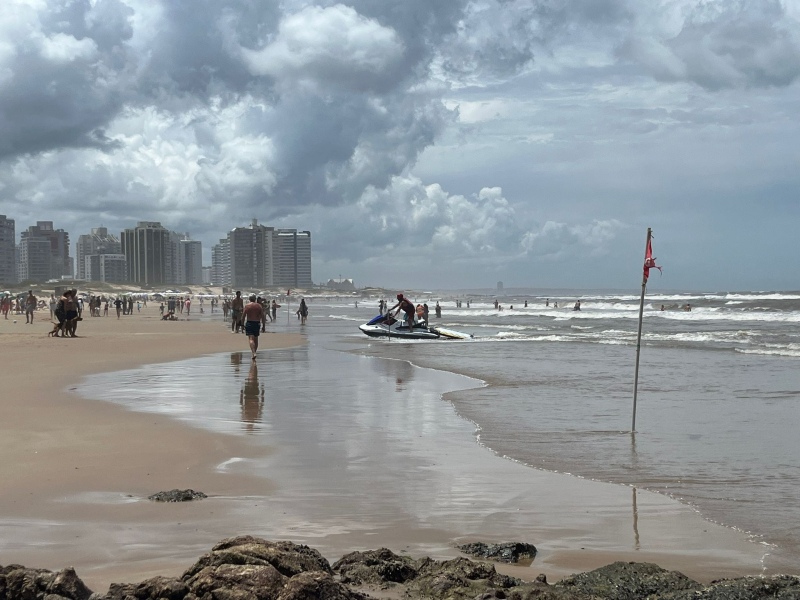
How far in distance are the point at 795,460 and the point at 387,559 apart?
5823 mm

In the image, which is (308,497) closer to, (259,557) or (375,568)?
(375,568)

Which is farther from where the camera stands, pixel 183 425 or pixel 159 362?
pixel 159 362

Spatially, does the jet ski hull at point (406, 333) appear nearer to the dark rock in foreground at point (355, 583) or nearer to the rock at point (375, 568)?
the rock at point (375, 568)

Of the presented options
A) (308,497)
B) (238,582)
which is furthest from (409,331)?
(238,582)

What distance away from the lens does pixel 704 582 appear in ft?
15.2

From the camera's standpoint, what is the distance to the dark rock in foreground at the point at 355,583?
372 cm

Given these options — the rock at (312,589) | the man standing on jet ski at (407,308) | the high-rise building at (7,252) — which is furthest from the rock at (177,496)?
the high-rise building at (7,252)

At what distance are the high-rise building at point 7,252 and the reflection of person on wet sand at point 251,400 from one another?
18355cm

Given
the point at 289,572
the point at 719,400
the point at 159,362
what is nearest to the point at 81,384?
the point at 159,362

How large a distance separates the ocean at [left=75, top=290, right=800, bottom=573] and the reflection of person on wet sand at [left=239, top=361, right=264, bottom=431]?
34 millimetres

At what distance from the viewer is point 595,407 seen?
41.7 feet

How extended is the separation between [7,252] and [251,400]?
7726 inches

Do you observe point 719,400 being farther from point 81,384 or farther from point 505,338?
point 505,338

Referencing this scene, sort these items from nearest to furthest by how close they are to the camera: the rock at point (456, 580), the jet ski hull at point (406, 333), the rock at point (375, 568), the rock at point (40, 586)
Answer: the rock at point (40, 586)
the rock at point (456, 580)
the rock at point (375, 568)
the jet ski hull at point (406, 333)
